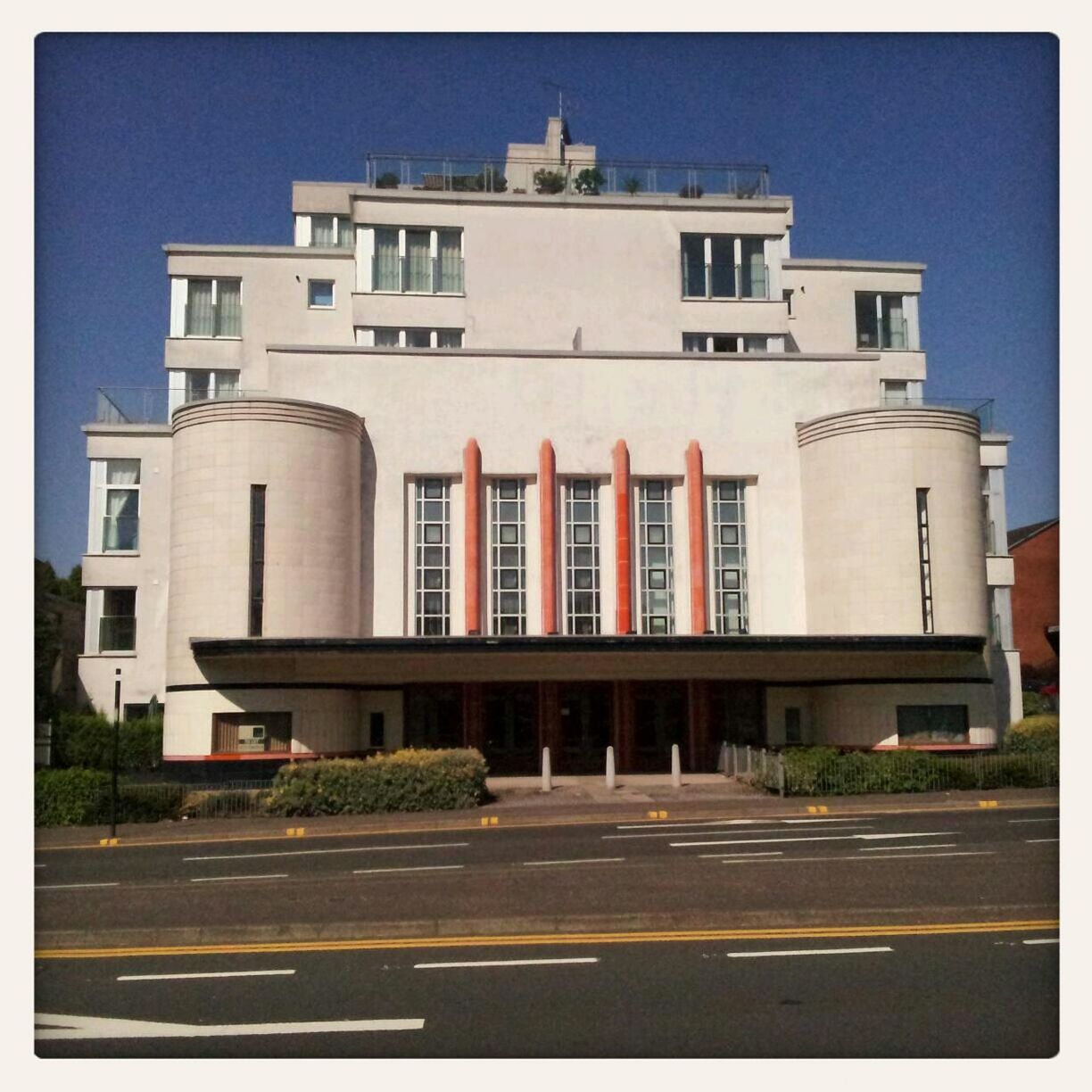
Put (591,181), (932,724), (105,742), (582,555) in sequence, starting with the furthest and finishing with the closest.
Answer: (591,181) < (582,555) < (105,742) < (932,724)

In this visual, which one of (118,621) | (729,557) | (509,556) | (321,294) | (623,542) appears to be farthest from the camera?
(321,294)

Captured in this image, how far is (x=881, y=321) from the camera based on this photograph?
48.8 m

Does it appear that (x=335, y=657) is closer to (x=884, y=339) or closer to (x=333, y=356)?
(x=333, y=356)

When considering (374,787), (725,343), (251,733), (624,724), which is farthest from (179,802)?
(725,343)

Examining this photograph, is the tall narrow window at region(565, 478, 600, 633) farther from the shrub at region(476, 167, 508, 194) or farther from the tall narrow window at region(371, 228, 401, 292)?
the shrub at region(476, 167, 508, 194)

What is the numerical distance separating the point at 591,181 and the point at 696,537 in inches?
573

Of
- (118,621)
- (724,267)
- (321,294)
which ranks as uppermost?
(321,294)

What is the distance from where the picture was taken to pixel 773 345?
139 feet

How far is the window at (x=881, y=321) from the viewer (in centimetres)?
4844

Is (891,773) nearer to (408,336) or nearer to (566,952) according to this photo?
(566,952)

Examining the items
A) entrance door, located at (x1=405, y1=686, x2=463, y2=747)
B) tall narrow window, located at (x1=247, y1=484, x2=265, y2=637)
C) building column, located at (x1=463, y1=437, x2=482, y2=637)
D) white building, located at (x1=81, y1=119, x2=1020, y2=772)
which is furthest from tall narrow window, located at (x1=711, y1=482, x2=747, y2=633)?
tall narrow window, located at (x1=247, y1=484, x2=265, y2=637)

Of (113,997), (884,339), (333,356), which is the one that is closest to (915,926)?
(113,997)

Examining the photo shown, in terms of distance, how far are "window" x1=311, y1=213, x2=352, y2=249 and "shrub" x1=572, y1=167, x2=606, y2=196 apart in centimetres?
1180

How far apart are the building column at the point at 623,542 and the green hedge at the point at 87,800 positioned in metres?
14.0
